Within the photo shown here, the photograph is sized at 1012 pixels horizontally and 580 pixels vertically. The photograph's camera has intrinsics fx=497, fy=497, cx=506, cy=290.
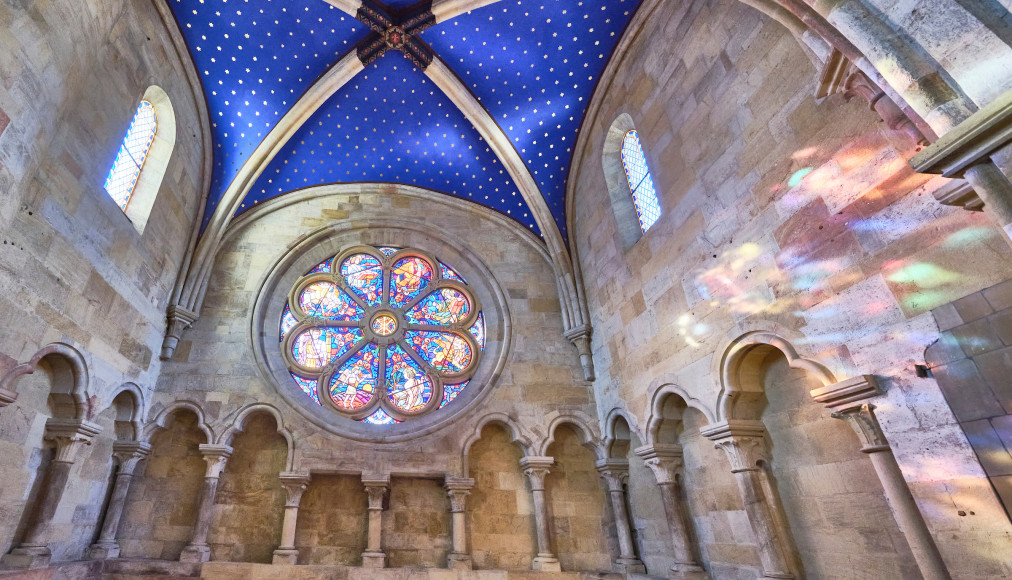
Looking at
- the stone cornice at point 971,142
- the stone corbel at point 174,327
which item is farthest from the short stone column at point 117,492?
the stone cornice at point 971,142

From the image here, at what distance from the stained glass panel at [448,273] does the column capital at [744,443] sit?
525cm

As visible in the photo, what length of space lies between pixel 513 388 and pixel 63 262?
5421 mm

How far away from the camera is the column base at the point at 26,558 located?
4.61 metres

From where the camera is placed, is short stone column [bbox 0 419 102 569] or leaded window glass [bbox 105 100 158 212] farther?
leaded window glass [bbox 105 100 158 212]

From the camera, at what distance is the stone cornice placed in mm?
2102

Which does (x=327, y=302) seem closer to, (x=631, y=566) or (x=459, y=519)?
(x=459, y=519)

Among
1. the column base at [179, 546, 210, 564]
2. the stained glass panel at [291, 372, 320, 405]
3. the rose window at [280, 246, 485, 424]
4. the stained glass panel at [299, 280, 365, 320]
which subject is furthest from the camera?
the stained glass panel at [299, 280, 365, 320]

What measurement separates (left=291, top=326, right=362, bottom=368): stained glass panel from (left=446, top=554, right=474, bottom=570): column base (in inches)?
133

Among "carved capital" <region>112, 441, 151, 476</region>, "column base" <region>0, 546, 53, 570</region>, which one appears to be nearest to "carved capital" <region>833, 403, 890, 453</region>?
"column base" <region>0, 546, 53, 570</region>

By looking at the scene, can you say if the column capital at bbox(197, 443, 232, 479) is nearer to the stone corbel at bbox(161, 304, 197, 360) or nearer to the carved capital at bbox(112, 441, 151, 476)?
the carved capital at bbox(112, 441, 151, 476)

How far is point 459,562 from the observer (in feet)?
20.6

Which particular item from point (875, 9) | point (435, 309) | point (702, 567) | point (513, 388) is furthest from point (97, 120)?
point (702, 567)

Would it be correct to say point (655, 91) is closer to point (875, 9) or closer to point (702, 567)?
point (875, 9)

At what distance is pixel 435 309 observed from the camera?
8.51 m
